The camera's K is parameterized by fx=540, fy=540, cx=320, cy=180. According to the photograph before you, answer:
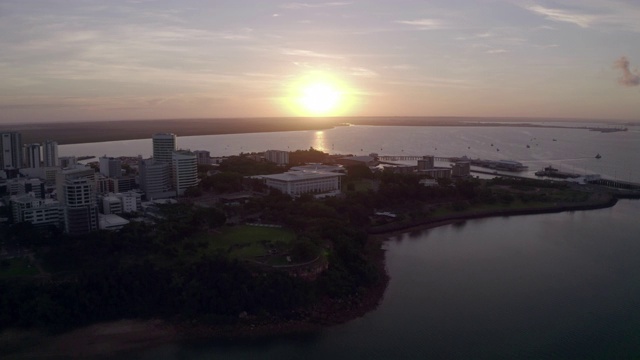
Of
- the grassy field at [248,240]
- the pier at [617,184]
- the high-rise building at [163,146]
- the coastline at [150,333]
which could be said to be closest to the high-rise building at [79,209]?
the grassy field at [248,240]

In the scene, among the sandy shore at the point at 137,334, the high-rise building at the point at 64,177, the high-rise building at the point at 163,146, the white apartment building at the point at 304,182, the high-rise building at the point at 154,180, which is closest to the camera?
the sandy shore at the point at 137,334

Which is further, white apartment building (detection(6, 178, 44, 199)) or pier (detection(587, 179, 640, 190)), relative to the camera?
pier (detection(587, 179, 640, 190))

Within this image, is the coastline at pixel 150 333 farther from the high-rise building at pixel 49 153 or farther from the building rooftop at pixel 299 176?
the high-rise building at pixel 49 153

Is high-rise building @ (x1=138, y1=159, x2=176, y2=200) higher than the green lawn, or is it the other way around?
high-rise building @ (x1=138, y1=159, x2=176, y2=200)

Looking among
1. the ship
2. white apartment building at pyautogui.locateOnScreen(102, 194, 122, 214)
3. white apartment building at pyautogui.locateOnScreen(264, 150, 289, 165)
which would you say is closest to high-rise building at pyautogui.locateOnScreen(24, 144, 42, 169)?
white apartment building at pyautogui.locateOnScreen(264, 150, 289, 165)

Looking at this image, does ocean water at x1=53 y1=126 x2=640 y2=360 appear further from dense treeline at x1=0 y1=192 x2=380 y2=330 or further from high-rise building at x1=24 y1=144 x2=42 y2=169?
high-rise building at x1=24 y1=144 x2=42 y2=169
